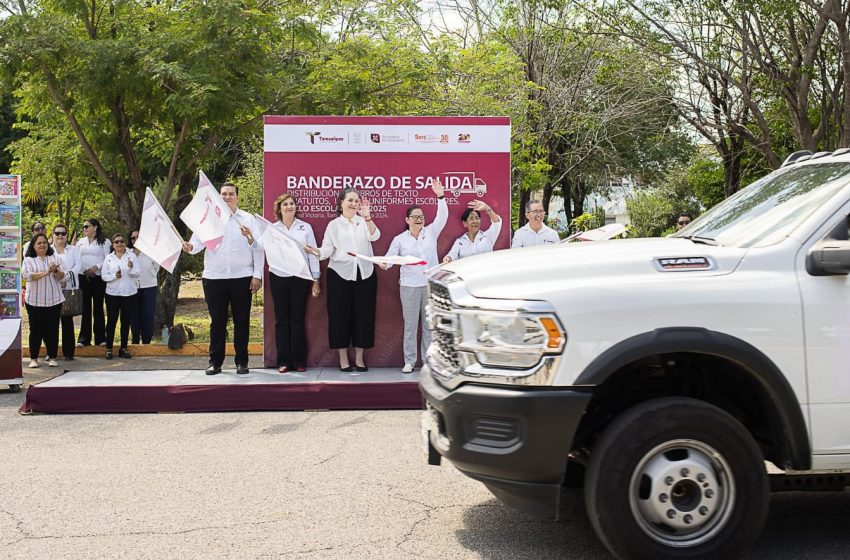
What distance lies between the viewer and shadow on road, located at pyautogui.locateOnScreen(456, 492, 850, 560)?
4.71 meters

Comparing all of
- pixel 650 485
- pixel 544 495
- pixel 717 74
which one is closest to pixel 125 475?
pixel 544 495

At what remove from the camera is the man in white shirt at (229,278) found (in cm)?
999

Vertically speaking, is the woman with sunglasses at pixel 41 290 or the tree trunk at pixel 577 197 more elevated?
the tree trunk at pixel 577 197

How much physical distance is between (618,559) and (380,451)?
3110 mm

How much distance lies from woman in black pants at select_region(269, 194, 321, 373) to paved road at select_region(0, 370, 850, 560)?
2.53 m

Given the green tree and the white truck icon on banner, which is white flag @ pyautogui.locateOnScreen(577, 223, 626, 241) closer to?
the white truck icon on banner

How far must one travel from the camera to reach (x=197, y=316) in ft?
71.1

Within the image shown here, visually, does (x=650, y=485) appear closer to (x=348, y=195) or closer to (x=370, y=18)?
(x=348, y=195)

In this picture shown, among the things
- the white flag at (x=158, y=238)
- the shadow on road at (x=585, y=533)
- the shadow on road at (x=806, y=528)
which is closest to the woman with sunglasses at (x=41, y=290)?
the white flag at (x=158, y=238)

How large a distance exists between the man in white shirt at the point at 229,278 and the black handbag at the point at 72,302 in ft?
11.9

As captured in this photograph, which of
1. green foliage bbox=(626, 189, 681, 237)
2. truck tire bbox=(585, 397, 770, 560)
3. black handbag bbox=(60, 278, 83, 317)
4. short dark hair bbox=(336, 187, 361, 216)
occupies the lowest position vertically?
truck tire bbox=(585, 397, 770, 560)

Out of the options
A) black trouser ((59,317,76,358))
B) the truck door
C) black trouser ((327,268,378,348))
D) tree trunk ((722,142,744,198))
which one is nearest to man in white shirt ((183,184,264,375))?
black trouser ((327,268,378,348))

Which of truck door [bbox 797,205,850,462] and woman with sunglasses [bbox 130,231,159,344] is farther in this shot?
woman with sunglasses [bbox 130,231,159,344]

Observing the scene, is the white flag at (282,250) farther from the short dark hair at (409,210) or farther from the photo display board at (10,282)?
the photo display board at (10,282)
